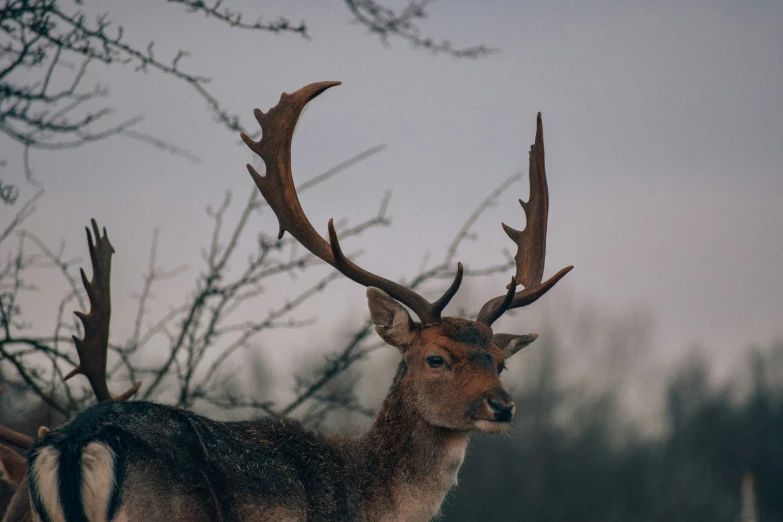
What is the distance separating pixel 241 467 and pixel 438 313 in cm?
186

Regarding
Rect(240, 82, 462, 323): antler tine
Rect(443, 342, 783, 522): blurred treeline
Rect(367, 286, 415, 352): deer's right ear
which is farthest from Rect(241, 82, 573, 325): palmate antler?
Rect(443, 342, 783, 522): blurred treeline

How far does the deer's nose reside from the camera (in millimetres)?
5930

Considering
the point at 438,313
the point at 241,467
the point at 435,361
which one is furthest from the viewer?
the point at 438,313

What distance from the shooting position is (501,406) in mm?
5938

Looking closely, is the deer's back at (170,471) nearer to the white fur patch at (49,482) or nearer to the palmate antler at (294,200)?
the white fur patch at (49,482)

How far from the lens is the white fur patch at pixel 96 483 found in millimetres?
4578

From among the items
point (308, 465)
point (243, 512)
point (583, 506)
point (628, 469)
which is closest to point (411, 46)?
point (308, 465)

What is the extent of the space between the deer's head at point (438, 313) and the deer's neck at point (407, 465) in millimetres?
115

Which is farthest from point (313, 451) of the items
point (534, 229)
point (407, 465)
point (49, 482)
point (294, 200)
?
point (534, 229)

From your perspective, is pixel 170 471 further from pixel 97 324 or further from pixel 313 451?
pixel 97 324

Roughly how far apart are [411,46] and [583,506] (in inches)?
1458

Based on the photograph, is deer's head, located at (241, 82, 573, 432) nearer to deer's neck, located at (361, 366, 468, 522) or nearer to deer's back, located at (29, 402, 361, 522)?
deer's neck, located at (361, 366, 468, 522)

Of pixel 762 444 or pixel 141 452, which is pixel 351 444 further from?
pixel 762 444

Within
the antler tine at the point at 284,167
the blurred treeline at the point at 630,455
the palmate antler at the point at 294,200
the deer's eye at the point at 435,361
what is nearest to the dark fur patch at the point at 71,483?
the deer's eye at the point at 435,361
